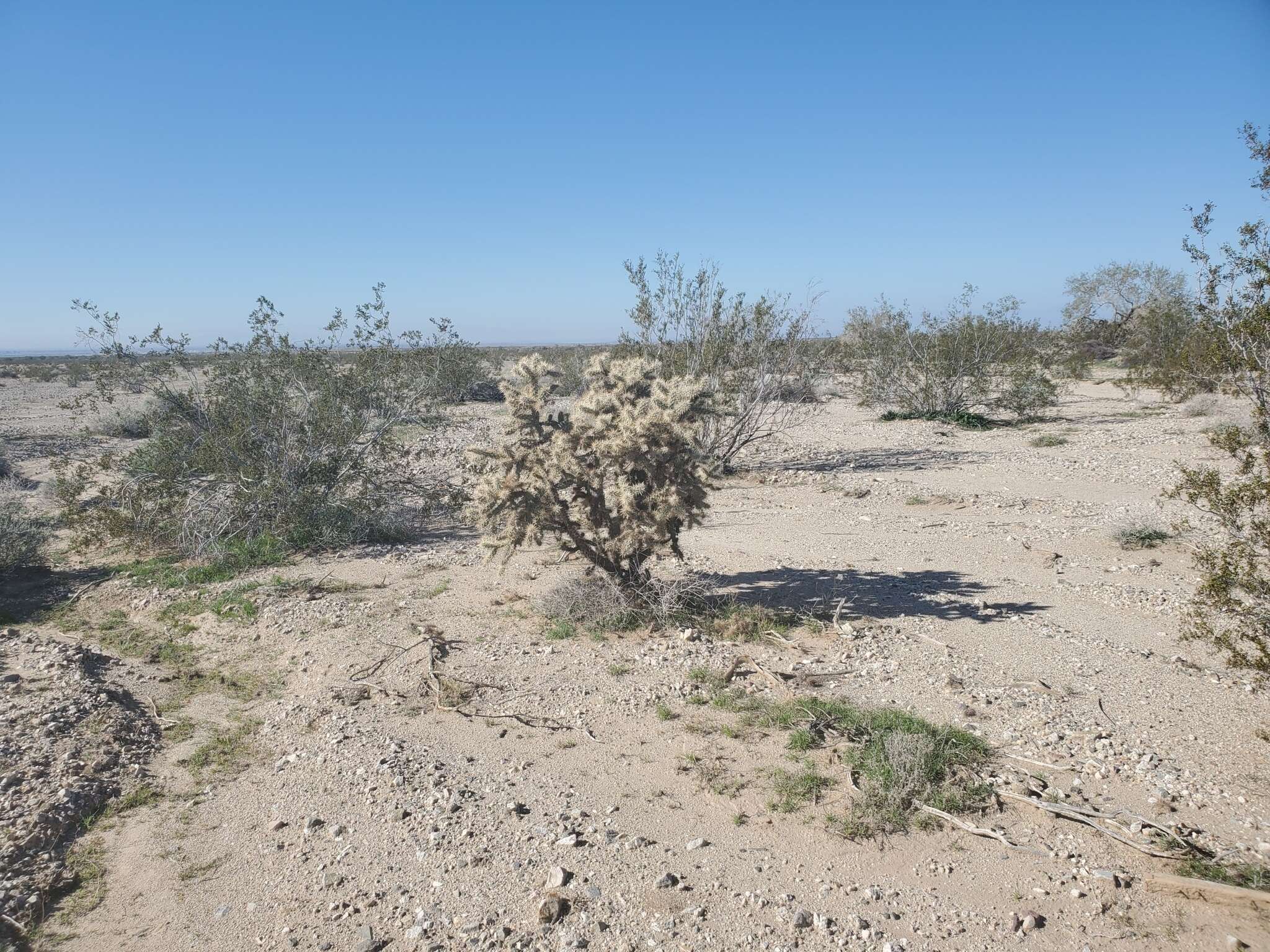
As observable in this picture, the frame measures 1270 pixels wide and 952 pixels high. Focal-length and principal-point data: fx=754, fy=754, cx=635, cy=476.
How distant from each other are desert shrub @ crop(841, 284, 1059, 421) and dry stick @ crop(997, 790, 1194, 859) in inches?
695

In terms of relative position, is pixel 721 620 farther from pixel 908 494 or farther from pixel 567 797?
pixel 908 494

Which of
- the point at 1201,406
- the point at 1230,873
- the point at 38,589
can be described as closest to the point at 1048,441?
the point at 1201,406

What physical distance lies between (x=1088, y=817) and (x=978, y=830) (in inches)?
24.0

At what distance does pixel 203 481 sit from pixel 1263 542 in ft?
37.0

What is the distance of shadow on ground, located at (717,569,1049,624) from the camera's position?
721 centimetres

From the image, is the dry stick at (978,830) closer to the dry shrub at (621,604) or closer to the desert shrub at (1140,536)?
the dry shrub at (621,604)

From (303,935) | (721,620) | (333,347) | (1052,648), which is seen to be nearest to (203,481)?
(333,347)

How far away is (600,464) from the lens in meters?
6.89

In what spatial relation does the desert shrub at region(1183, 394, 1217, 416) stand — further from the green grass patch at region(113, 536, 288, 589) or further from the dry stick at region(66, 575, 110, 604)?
the dry stick at region(66, 575, 110, 604)

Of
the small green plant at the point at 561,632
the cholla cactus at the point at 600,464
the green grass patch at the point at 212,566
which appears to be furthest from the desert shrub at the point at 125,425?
the small green plant at the point at 561,632

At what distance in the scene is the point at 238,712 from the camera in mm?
5898

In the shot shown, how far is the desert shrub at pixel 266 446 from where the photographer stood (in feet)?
32.6

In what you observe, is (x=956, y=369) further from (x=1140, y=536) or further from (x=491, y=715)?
(x=491, y=715)

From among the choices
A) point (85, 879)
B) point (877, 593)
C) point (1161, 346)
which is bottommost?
point (85, 879)
